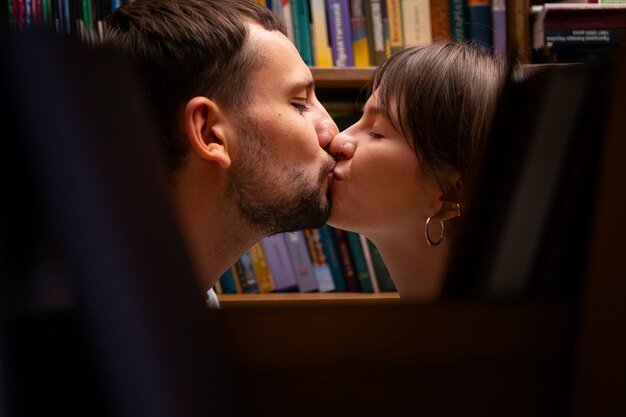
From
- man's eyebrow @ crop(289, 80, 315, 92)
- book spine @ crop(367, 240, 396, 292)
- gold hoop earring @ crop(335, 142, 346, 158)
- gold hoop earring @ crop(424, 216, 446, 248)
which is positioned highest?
man's eyebrow @ crop(289, 80, 315, 92)

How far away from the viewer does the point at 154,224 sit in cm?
44

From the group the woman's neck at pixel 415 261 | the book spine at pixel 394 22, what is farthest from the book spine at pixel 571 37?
the woman's neck at pixel 415 261

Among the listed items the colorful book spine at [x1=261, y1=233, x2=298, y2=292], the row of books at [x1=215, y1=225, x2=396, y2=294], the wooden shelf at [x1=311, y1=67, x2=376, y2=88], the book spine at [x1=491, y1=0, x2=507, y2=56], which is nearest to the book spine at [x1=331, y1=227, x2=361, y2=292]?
the row of books at [x1=215, y1=225, x2=396, y2=294]

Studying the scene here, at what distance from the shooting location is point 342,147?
116 cm

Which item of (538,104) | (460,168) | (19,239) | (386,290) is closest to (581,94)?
(538,104)

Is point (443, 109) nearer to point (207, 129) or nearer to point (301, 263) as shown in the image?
point (207, 129)

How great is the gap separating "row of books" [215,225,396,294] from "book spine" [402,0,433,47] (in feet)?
1.59

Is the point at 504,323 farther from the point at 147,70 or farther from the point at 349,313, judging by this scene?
the point at 147,70

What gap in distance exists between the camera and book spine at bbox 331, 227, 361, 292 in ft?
5.53

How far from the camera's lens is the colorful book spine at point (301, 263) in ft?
5.49

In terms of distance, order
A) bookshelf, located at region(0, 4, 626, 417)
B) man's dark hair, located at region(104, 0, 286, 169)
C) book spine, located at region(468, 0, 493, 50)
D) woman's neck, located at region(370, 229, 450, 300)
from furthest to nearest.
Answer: book spine, located at region(468, 0, 493, 50) < woman's neck, located at region(370, 229, 450, 300) < man's dark hair, located at region(104, 0, 286, 169) < bookshelf, located at region(0, 4, 626, 417)

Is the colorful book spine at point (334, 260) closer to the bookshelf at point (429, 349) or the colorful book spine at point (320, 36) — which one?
the colorful book spine at point (320, 36)

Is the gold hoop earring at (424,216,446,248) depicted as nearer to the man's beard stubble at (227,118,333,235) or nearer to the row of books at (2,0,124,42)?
the man's beard stubble at (227,118,333,235)

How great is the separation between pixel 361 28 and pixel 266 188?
0.64 m
